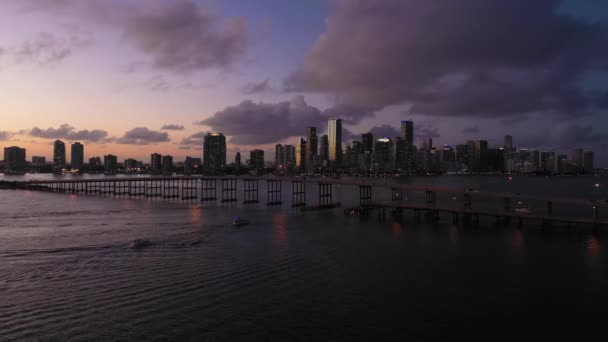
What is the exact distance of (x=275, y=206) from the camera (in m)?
114

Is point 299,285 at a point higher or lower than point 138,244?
lower

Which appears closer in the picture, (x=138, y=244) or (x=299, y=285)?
(x=299, y=285)

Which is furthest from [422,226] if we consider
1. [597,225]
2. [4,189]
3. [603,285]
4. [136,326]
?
[4,189]

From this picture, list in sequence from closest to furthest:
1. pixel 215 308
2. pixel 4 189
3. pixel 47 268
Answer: pixel 215 308 < pixel 47 268 < pixel 4 189

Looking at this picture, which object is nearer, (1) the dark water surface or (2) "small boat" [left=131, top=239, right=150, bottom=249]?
(1) the dark water surface

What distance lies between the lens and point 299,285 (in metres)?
36.2

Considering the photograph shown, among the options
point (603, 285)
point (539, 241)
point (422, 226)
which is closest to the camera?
point (603, 285)

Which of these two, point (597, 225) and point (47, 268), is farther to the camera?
point (597, 225)

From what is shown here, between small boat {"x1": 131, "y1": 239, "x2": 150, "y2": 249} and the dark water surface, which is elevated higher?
small boat {"x1": 131, "y1": 239, "x2": 150, "y2": 249}

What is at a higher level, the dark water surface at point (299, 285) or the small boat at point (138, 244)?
the small boat at point (138, 244)

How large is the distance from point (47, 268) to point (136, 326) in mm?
20291

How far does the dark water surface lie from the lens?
2694 cm

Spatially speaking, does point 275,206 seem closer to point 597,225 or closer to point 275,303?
point 597,225

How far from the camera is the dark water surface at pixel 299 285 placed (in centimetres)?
2694
